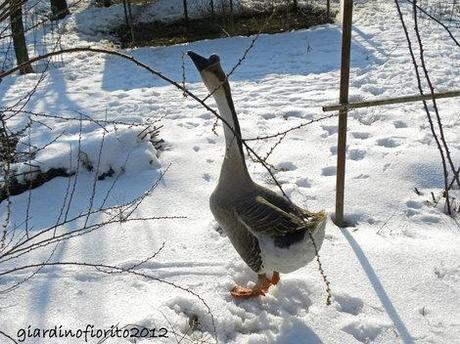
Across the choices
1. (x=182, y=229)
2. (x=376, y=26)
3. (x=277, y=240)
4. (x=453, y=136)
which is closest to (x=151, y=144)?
(x=182, y=229)

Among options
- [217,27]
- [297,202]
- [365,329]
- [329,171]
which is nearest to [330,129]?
[329,171]

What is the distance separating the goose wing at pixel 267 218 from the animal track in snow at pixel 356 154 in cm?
198

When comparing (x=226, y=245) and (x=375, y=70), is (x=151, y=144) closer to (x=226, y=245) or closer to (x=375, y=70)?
(x=226, y=245)

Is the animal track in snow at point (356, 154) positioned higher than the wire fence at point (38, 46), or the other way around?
the wire fence at point (38, 46)

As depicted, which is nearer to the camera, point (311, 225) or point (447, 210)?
point (311, 225)

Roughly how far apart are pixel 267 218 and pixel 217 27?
8.82m

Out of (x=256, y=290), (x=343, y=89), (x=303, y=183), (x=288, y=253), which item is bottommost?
(x=256, y=290)

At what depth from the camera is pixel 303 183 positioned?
4.21m

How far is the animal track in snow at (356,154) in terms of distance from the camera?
455 centimetres

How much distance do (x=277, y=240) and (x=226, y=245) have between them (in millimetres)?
924

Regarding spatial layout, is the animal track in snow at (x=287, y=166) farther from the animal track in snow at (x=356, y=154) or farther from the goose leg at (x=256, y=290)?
the goose leg at (x=256, y=290)

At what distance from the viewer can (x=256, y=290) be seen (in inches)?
114

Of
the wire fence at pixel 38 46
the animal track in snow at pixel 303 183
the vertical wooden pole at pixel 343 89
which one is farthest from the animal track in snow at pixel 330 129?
the wire fence at pixel 38 46

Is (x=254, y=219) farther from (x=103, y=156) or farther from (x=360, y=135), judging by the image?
(x=360, y=135)
